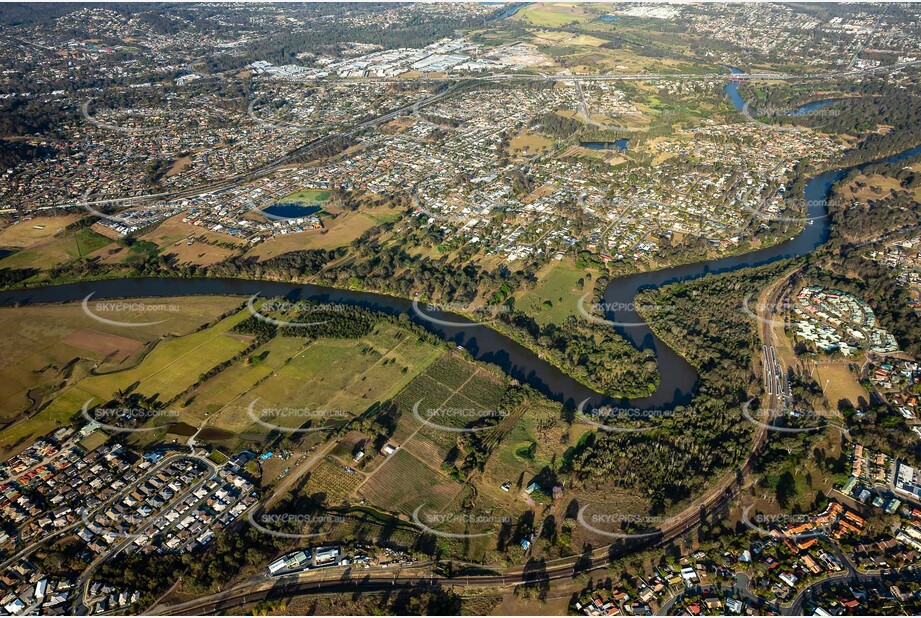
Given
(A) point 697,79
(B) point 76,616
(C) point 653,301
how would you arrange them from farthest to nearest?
(A) point 697,79 → (C) point 653,301 → (B) point 76,616

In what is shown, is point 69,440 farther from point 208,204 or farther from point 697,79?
point 697,79

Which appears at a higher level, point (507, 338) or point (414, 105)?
point (414, 105)

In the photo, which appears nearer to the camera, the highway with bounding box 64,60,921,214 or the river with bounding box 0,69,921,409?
the river with bounding box 0,69,921,409

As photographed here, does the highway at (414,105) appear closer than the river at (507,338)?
No

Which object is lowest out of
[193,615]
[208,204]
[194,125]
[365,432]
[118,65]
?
[193,615]

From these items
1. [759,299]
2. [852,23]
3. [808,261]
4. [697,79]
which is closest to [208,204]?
[759,299]

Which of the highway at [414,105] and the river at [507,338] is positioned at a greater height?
the highway at [414,105]

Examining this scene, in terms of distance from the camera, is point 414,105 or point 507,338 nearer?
point 507,338

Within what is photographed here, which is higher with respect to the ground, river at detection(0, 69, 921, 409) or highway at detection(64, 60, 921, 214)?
highway at detection(64, 60, 921, 214)
